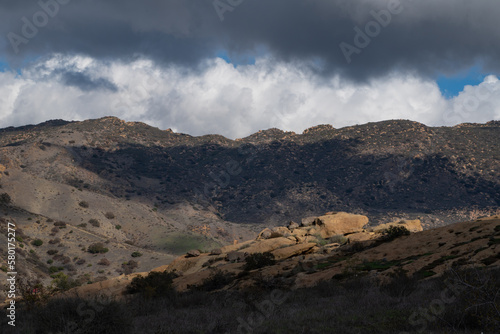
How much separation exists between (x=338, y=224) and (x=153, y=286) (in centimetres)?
2138

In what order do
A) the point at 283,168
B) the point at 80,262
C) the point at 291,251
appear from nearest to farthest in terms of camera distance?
1. the point at 291,251
2. the point at 80,262
3. the point at 283,168

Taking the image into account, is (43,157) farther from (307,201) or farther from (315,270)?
(315,270)

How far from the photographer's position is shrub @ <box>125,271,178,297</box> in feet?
67.1

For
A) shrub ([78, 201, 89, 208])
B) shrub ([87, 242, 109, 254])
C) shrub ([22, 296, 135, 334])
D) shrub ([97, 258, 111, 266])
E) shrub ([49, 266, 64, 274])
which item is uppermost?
shrub ([78, 201, 89, 208])

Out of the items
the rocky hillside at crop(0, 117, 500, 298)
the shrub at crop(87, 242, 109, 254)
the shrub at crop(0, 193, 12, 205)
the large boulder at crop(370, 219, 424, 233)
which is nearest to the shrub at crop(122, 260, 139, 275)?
the rocky hillside at crop(0, 117, 500, 298)

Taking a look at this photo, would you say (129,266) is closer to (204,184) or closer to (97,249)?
(97,249)

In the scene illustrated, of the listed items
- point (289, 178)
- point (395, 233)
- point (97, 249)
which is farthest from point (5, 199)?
point (395, 233)

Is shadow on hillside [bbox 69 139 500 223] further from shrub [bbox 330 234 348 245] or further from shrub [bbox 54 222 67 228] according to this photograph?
shrub [bbox 330 234 348 245]

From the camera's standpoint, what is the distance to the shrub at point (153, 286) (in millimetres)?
20453

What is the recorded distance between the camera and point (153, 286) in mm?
22922

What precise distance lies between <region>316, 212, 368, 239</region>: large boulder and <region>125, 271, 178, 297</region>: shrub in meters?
18.2

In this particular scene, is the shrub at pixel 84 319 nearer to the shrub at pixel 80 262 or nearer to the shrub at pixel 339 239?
the shrub at pixel 339 239

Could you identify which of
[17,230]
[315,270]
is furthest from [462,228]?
[17,230]

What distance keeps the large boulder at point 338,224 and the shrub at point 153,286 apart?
18210 millimetres
